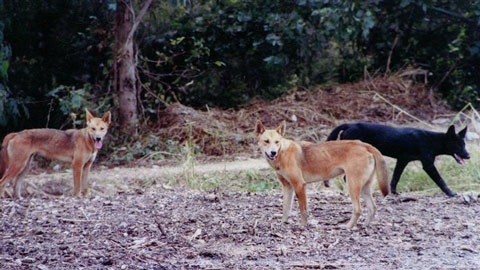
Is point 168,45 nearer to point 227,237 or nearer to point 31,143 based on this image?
point 31,143

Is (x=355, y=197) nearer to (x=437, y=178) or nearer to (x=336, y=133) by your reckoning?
(x=336, y=133)

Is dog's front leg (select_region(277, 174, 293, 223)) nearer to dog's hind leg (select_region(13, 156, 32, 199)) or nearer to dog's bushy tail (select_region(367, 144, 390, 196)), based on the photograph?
dog's bushy tail (select_region(367, 144, 390, 196))

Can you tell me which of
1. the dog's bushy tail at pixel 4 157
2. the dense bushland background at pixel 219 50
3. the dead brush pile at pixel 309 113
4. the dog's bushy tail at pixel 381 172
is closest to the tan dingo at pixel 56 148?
the dog's bushy tail at pixel 4 157

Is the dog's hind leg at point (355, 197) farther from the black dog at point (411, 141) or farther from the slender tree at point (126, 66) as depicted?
the slender tree at point (126, 66)

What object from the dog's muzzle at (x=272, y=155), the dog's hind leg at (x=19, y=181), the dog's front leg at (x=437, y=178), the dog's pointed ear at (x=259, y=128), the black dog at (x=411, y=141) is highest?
the dog's pointed ear at (x=259, y=128)

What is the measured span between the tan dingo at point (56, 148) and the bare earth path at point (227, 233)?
108 centimetres

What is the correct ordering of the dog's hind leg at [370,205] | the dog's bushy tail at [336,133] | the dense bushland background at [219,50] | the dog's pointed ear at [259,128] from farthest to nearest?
the dense bushland background at [219,50], the dog's bushy tail at [336,133], the dog's pointed ear at [259,128], the dog's hind leg at [370,205]

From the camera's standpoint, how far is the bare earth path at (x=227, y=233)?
243 inches

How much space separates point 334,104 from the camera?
16094mm

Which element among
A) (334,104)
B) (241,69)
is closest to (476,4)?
(334,104)

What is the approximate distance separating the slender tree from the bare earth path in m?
4.65

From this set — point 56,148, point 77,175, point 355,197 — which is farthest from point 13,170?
point 355,197

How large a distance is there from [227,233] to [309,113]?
28.3 feet

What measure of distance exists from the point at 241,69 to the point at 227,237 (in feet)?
33.4
